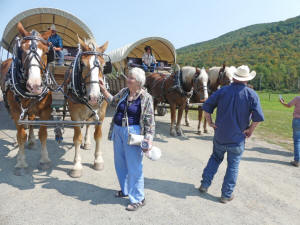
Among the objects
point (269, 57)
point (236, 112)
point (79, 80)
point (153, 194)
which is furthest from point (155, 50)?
point (269, 57)

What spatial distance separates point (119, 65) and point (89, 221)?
8364 mm

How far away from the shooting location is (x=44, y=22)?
698 cm

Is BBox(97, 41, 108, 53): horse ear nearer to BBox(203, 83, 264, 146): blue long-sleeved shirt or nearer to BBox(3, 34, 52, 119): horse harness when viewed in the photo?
BBox(3, 34, 52, 119): horse harness

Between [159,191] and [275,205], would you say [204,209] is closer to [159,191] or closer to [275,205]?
[159,191]

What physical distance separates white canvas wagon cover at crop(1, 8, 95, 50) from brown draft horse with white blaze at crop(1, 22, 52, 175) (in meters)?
2.95

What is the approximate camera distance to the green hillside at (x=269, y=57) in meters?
51.2

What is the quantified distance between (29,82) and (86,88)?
746 mm

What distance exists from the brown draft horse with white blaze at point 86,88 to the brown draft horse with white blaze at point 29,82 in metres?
0.46

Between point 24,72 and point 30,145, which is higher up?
point 24,72

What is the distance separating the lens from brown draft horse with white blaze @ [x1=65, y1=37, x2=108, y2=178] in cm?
313

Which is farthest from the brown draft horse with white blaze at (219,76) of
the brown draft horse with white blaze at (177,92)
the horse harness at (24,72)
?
the horse harness at (24,72)

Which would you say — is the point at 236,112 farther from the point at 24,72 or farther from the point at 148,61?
the point at 148,61

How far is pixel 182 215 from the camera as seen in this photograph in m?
2.88

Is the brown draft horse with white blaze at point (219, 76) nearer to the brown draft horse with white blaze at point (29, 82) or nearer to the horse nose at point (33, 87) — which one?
the brown draft horse with white blaze at point (29, 82)
